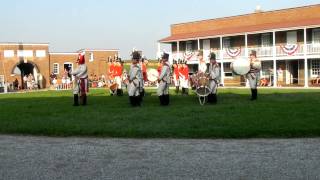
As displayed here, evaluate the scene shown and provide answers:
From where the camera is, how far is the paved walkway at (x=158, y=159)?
23.7 ft

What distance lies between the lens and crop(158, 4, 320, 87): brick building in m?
41.7

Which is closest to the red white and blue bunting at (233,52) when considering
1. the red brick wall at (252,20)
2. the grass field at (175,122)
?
the red brick wall at (252,20)

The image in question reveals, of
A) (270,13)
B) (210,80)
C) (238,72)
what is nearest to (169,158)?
(210,80)

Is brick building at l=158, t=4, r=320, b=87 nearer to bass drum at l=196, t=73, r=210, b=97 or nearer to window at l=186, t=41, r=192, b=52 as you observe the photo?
window at l=186, t=41, r=192, b=52

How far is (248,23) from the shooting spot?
50.3m

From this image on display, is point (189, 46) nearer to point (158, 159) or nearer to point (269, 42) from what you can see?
point (269, 42)

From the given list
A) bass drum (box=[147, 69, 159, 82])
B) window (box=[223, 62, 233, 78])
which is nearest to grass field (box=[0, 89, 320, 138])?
A: bass drum (box=[147, 69, 159, 82])

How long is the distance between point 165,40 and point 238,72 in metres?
34.5

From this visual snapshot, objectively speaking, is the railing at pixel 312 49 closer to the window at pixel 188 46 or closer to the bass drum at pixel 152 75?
the window at pixel 188 46

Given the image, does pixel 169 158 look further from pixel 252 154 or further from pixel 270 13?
pixel 270 13

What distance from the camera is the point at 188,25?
56.8 metres

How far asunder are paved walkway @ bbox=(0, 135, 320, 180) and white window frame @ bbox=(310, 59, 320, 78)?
109ft

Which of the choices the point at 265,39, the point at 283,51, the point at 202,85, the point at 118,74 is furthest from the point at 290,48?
the point at 202,85

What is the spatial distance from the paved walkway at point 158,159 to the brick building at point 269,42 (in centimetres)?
3117
